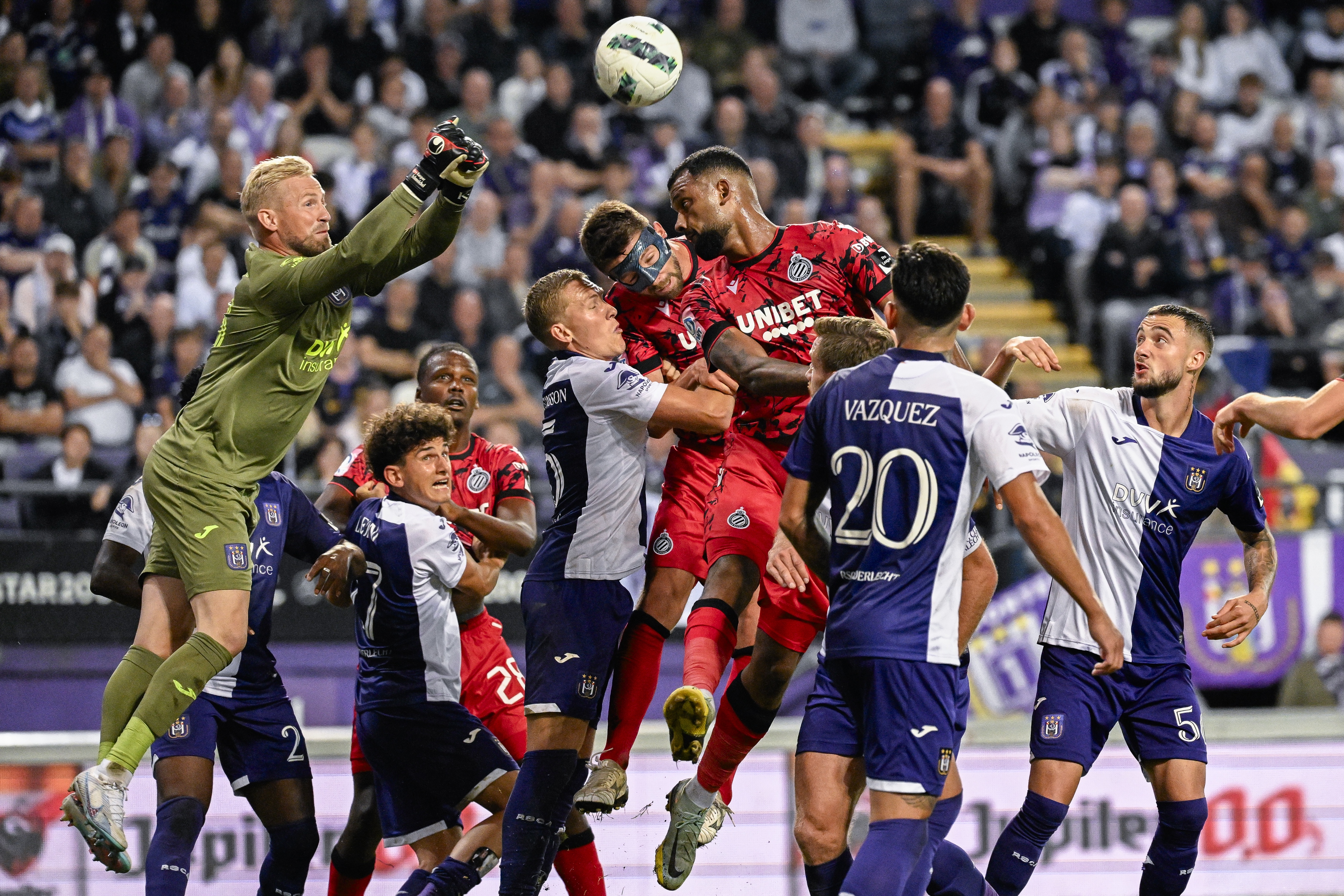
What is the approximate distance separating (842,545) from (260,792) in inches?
127

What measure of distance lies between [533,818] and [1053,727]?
2.37 metres

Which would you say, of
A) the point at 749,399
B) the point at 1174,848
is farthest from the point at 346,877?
the point at 1174,848

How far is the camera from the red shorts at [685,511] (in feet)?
24.2

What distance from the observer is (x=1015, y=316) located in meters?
17.1

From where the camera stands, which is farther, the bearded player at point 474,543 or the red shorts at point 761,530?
the bearded player at point 474,543

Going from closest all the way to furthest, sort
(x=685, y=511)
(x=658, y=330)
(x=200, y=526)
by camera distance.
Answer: (x=200, y=526), (x=685, y=511), (x=658, y=330)

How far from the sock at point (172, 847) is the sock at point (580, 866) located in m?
1.75

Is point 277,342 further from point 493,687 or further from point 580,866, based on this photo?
point 580,866

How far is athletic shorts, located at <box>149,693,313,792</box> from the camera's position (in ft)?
23.7

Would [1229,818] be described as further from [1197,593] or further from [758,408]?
[758,408]

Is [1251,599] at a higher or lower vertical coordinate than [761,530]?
lower

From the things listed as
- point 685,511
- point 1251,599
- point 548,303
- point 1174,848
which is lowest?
point 1174,848

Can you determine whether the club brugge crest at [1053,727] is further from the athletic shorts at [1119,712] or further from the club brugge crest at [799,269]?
the club brugge crest at [799,269]

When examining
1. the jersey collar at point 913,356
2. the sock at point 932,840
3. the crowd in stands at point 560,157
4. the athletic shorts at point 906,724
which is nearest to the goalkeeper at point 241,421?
the jersey collar at point 913,356
